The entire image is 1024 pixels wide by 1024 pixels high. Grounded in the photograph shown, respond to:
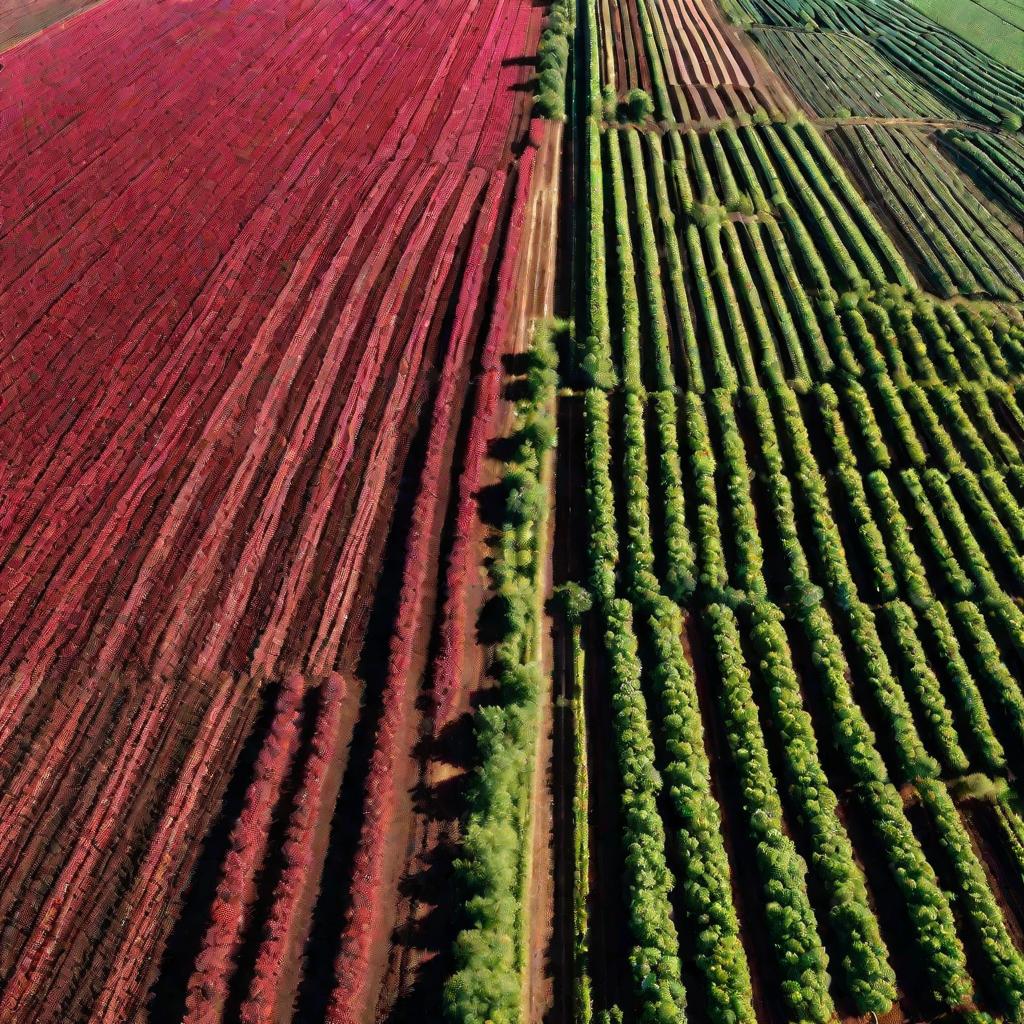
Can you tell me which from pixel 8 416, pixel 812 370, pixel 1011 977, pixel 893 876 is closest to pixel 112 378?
pixel 8 416

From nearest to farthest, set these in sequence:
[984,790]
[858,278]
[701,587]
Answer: [984,790], [701,587], [858,278]

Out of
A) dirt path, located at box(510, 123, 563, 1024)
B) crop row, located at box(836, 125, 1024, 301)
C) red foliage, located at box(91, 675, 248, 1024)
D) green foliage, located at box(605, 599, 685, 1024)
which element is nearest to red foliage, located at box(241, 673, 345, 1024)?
red foliage, located at box(91, 675, 248, 1024)

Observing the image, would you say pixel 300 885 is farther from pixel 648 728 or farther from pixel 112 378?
pixel 112 378

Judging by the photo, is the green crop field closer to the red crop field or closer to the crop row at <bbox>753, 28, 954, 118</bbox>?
the crop row at <bbox>753, 28, 954, 118</bbox>

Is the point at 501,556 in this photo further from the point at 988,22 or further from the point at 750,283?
the point at 988,22

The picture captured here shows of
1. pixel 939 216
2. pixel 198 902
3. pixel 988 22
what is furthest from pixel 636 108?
pixel 198 902

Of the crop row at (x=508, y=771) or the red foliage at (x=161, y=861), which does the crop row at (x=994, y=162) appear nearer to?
the crop row at (x=508, y=771)
